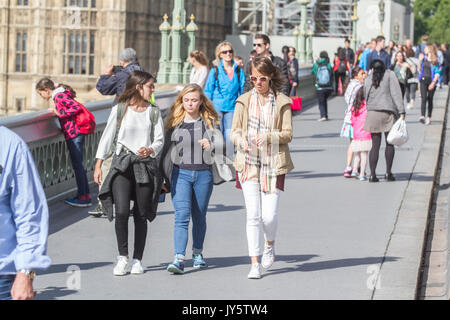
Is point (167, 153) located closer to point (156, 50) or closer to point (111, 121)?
point (111, 121)

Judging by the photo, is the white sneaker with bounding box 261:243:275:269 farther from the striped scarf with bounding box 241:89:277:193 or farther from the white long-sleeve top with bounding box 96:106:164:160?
→ the white long-sleeve top with bounding box 96:106:164:160

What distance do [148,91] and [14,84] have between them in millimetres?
55995

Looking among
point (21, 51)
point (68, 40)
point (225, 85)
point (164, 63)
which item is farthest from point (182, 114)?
point (21, 51)

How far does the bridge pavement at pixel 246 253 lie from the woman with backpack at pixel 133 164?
0.95 feet

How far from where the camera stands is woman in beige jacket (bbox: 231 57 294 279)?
7.74m

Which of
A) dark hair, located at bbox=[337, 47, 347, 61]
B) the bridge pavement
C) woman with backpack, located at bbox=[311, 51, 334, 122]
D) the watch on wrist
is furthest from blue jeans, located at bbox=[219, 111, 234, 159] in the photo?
dark hair, located at bbox=[337, 47, 347, 61]

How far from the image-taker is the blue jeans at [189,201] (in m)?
7.84

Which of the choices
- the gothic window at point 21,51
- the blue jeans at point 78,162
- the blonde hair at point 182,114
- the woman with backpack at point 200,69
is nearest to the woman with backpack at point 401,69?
the woman with backpack at point 200,69

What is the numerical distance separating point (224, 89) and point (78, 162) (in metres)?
1.99

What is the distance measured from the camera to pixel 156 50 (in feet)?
199

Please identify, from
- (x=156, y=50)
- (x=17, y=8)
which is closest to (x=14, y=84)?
(x=17, y=8)

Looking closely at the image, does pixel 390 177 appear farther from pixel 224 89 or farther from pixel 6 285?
pixel 6 285
